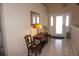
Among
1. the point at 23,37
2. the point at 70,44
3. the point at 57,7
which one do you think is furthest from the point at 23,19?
the point at 70,44

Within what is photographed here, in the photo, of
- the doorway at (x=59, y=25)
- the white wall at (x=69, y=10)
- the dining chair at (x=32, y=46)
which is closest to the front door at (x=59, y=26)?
the doorway at (x=59, y=25)

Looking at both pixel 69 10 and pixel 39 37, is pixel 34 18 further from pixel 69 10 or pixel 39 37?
pixel 69 10

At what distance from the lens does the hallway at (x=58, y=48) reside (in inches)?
66.2

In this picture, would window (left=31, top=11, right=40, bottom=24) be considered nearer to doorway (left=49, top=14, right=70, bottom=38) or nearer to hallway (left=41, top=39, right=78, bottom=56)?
doorway (left=49, top=14, right=70, bottom=38)

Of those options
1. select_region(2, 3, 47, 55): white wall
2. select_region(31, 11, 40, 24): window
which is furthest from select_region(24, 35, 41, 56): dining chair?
select_region(31, 11, 40, 24): window

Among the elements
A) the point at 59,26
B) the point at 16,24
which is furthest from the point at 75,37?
the point at 16,24

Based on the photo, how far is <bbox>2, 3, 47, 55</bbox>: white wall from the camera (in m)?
1.53

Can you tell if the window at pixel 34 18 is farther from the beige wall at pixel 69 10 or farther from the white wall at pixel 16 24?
the beige wall at pixel 69 10

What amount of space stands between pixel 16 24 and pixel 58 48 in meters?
0.83

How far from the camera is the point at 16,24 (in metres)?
1.63

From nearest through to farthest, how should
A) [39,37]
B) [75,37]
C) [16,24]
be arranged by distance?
[16,24] → [75,37] → [39,37]

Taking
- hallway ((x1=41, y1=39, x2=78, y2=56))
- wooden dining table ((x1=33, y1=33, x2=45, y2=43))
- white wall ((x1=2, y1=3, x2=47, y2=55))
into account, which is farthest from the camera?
wooden dining table ((x1=33, y1=33, x2=45, y2=43))

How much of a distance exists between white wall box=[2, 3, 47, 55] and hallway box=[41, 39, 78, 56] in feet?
1.22

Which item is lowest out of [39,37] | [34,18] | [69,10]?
[39,37]
